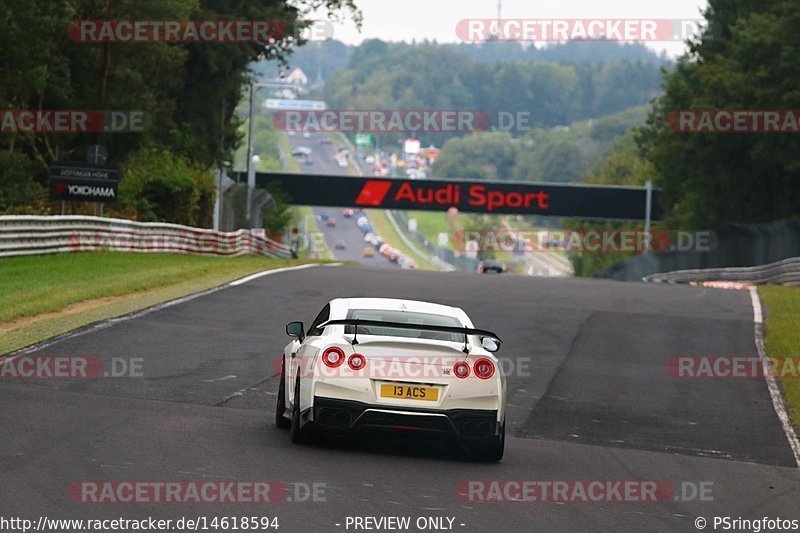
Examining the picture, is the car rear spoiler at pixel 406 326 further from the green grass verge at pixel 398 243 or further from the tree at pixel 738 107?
the green grass verge at pixel 398 243

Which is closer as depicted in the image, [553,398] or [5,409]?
[5,409]

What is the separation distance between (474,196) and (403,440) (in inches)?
2532

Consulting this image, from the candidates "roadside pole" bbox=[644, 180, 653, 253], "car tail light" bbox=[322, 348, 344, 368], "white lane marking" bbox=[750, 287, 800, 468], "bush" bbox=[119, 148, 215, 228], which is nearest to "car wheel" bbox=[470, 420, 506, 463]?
"car tail light" bbox=[322, 348, 344, 368]

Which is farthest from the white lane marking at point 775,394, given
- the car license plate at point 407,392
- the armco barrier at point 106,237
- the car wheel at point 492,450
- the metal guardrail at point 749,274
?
the armco barrier at point 106,237

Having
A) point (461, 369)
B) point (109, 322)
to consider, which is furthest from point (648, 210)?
point (461, 369)

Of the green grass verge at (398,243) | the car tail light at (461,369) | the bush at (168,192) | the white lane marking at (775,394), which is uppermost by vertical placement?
the bush at (168,192)

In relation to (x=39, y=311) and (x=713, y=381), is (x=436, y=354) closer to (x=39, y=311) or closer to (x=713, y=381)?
(x=713, y=381)

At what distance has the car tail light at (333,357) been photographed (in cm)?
1061

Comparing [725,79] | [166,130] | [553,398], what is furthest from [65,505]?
[725,79]

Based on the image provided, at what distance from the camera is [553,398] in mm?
15461

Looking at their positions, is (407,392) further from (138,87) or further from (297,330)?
(138,87)

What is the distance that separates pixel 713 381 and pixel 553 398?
3.14m

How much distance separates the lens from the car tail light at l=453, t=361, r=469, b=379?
35.0ft

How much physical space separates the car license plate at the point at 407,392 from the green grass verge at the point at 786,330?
5.70 m
